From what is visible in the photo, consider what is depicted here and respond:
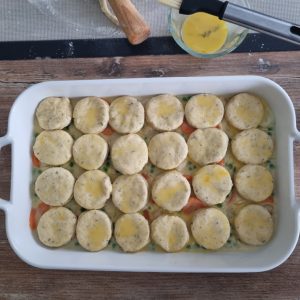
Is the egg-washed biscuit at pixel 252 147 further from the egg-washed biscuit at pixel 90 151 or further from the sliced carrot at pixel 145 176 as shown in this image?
the egg-washed biscuit at pixel 90 151

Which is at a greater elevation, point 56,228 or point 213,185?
point 213,185

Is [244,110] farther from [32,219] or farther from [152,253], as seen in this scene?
[32,219]

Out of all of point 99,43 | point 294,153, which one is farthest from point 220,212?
point 99,43

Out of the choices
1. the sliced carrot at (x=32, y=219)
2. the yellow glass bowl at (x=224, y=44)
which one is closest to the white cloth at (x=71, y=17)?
the yellow glass bowl at (x=224, y=44)

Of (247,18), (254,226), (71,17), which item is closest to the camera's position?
(247,18)

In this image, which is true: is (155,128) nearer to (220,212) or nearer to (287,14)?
(220,212)

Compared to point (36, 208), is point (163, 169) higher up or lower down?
higher up

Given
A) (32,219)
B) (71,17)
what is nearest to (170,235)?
(32,219)
